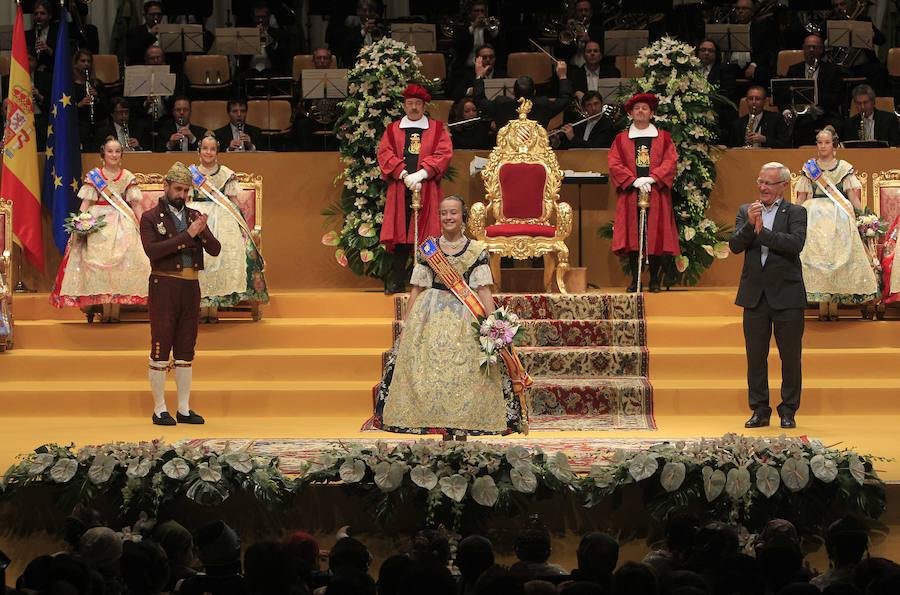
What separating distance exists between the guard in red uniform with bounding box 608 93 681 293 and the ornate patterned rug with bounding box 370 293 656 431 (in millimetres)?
910

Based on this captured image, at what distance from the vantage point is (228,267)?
29.4 ft

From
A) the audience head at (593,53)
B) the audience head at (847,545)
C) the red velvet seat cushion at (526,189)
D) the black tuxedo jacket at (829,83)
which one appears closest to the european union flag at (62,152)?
the red velvet seat cushion at (526,189)

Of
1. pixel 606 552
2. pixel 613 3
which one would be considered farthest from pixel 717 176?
pixel 606 552

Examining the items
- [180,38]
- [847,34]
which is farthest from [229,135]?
[847,34]

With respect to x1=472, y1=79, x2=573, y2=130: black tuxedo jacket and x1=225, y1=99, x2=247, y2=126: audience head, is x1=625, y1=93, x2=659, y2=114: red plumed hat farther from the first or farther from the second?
x1=225, y1=99, x2=247, y2=126: audience head

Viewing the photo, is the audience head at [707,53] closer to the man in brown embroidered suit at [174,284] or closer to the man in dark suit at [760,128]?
the man in dark suit at [760,128]

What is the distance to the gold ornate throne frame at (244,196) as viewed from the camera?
954 centimetres

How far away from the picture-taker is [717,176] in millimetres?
10750

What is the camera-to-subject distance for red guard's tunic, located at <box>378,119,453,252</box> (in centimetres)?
970

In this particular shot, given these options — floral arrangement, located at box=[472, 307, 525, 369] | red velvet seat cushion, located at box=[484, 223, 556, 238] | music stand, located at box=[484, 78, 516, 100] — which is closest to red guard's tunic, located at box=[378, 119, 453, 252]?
red velvet seat cushion, located at box=[484, 223, 556, 238]

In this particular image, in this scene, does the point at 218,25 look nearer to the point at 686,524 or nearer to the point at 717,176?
the point at 717,176

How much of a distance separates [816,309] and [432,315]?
4302mm

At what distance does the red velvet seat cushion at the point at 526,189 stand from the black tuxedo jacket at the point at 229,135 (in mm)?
2702

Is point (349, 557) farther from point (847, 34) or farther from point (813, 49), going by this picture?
point (847, 34)
